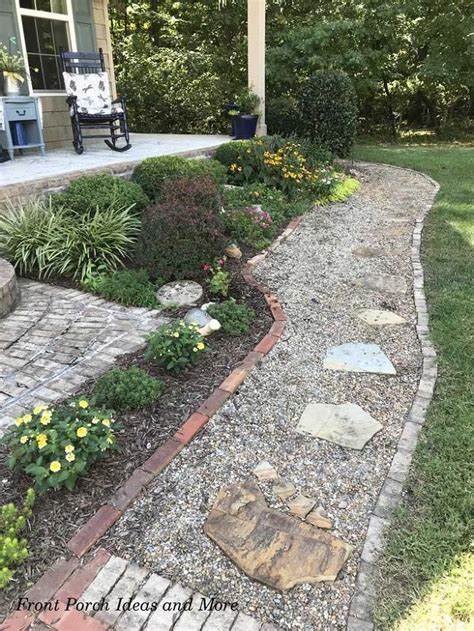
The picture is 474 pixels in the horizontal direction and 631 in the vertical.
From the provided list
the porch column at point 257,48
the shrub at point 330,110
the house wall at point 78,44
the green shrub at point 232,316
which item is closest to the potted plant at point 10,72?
the house wall at point 78,44

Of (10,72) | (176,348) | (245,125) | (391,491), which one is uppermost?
(10,72)

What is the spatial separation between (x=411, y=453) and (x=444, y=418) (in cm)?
30

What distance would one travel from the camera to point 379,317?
3219mm

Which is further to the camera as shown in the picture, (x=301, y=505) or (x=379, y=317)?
(x=379, y=317)

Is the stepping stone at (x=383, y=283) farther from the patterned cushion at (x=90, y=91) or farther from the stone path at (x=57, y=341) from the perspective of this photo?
the patterned cushion at (x=90, y=91)

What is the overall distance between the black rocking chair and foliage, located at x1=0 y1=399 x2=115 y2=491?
4.95m

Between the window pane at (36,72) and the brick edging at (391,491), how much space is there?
228 inches

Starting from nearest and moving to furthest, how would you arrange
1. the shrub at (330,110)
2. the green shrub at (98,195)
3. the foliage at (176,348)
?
the foliage at (176,348) → the green shrub at (98,195) → the shrub at (330,110)

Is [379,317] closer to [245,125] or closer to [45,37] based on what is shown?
[245,125]

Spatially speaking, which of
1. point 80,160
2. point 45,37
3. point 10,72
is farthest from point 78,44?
point 80,160

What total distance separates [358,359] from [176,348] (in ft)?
3.28

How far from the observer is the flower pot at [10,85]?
5.39 m

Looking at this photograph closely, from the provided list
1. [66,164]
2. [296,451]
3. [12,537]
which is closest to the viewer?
[12,537]

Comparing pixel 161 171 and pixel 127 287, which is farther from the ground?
pixel 161 171
